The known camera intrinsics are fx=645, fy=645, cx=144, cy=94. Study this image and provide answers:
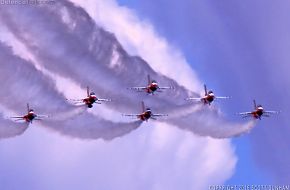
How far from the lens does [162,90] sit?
91.9 m

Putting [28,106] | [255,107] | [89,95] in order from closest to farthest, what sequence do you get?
[28,106] < [89,95] < [255,107]

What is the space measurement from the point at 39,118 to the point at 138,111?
15318mm

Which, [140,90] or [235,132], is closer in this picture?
[140,90]

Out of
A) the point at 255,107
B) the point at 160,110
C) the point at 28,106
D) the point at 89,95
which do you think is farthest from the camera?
the point at 255,107

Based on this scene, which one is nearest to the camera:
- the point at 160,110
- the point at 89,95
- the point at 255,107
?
the point at 89,95

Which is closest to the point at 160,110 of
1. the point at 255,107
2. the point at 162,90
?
the point at 162,90

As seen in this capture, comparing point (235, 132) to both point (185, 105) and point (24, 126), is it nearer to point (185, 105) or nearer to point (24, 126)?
point (185, 105)

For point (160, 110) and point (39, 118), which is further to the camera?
point (160, 110)

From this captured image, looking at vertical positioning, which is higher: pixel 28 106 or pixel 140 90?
pixel 140 90

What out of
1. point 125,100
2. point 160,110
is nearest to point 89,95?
point 125,100

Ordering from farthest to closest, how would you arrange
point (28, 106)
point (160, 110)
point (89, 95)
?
point (160, 110), point (89, 95), point (28, 106)

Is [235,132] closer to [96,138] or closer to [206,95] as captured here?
[206,95]

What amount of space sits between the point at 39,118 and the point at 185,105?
74.0ft

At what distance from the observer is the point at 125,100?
8681 cm
